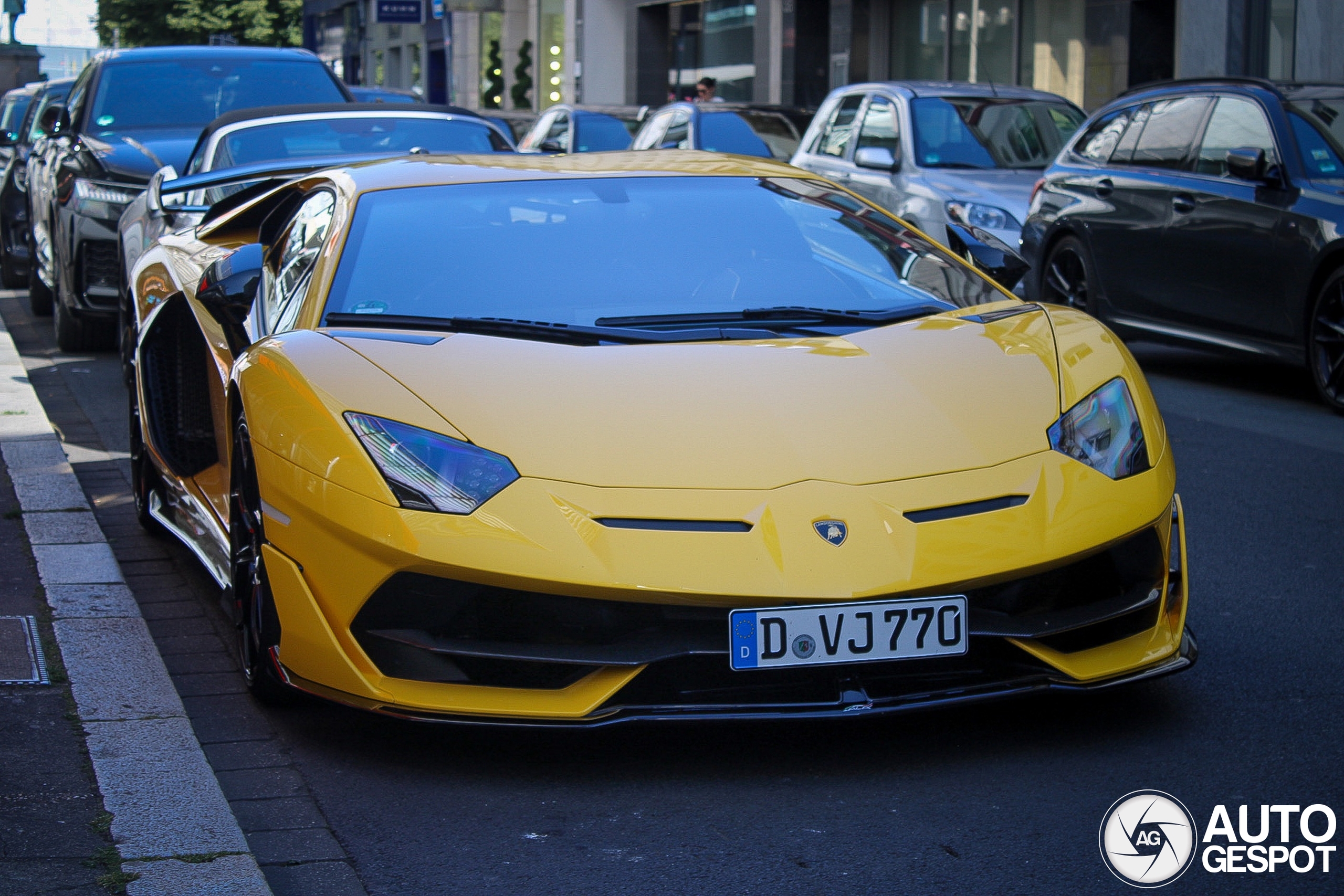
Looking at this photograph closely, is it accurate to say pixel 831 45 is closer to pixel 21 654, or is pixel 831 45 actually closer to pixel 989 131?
pixel 989 131

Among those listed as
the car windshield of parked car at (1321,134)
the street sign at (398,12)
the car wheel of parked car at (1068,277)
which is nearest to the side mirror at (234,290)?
the car windshield of parked car at (1321,134)

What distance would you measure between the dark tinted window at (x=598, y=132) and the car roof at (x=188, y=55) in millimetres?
6558

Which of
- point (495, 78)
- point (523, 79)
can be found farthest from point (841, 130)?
point (495, 78)

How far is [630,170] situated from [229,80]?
7.62 meters

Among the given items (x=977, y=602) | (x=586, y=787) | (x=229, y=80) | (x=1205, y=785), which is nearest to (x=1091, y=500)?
(x=977, y=602)

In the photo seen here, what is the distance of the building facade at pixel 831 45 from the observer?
724 inches

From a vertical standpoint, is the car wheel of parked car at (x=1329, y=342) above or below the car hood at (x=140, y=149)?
below

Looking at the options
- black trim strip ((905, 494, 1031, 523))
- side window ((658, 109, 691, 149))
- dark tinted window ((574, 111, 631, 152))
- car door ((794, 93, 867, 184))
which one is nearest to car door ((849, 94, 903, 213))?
car door ((794, 93, 867, 184))

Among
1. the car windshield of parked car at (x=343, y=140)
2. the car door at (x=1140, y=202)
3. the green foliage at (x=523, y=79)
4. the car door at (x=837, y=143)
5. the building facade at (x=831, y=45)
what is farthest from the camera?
the green foliage at (x=523, y=79)

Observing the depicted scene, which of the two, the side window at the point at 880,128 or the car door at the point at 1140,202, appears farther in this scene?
the side window at the point at 880,128

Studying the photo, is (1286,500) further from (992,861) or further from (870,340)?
(992,861)

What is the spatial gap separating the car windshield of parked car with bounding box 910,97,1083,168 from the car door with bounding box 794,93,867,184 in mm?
751

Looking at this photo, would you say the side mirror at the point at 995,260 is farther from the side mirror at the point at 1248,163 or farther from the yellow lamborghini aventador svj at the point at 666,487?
the side mirror at the point at 1248,163

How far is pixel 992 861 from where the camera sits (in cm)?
314
